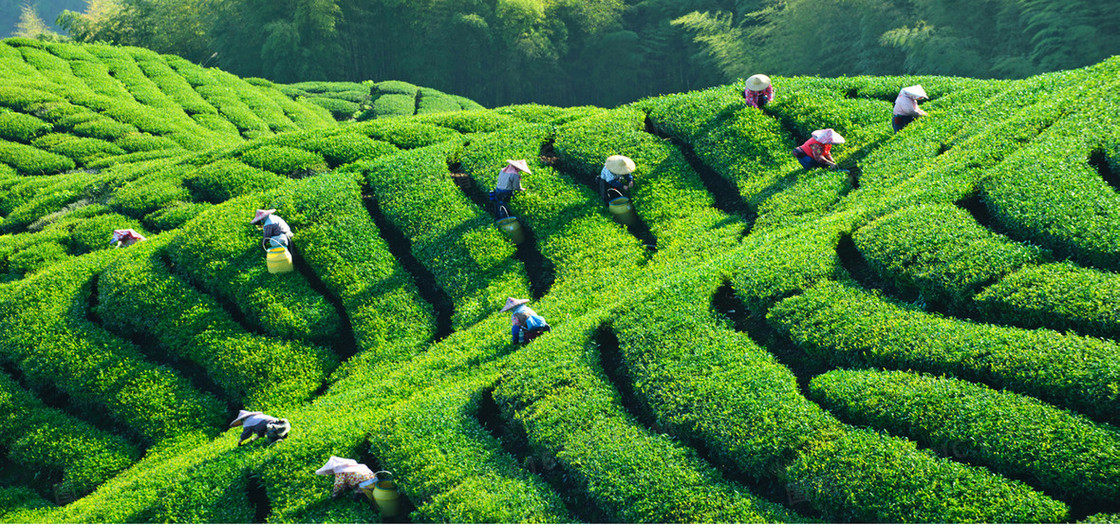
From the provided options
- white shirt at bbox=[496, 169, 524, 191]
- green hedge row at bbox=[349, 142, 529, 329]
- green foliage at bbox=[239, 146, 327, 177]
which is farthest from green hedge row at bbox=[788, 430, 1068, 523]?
green foliage at bbox=[239, 146, 327, 177]

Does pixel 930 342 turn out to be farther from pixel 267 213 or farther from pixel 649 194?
pixel 267 213

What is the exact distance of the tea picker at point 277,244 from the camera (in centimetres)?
1441

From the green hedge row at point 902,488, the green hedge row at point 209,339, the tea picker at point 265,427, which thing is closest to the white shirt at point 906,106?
the green hedge row at point 902,488

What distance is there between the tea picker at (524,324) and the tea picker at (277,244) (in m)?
5.08

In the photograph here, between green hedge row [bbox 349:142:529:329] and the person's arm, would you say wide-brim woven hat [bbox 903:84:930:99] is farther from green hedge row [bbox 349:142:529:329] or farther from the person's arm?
the person's arm

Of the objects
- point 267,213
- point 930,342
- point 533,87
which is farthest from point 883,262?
point 533,87

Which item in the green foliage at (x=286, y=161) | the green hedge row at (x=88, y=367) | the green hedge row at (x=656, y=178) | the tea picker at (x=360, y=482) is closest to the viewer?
the tea picker at (x=360, y=482)

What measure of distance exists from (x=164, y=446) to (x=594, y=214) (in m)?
8.69

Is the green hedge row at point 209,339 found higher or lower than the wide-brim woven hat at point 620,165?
lower

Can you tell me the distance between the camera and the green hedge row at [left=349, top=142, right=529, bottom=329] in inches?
546

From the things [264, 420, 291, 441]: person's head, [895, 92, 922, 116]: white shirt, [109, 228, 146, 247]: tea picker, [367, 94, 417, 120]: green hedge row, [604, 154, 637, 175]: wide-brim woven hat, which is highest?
[895, 92, 922, 116]: white shirt

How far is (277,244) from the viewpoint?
47.5 feet

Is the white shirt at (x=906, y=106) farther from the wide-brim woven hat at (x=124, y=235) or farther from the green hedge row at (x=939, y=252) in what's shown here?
A: the wide-brim woven hat at (x=124, y=235)

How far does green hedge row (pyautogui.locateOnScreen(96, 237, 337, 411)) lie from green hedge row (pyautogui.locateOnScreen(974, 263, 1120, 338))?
34.2 feet
